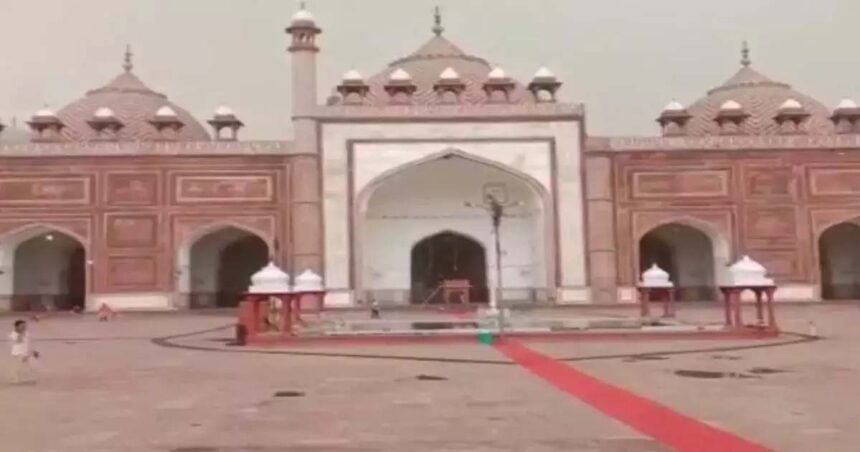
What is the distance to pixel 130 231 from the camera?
20609 mm

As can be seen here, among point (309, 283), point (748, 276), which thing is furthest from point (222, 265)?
point (748, 276)

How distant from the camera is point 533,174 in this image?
69.3 ft

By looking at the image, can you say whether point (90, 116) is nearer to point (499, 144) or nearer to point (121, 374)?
point (499, 144)

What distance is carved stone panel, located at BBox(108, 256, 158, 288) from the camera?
66.9ft

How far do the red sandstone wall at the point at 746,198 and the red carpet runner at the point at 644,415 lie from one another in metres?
14.4

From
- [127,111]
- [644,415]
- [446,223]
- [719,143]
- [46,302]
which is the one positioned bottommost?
[644,415]

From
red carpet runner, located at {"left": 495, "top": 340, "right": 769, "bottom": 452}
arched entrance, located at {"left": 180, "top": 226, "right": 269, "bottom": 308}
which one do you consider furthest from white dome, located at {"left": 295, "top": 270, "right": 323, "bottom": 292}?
red carpet runner, located at {"left": 495, "top": 340, "right": 769, "bottom": 452}

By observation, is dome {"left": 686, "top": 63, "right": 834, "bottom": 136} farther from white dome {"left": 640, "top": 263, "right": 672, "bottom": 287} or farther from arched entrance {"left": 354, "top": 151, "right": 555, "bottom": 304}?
white dome {"left": 640, "top": 263, "right": 672, "bottom": 287}

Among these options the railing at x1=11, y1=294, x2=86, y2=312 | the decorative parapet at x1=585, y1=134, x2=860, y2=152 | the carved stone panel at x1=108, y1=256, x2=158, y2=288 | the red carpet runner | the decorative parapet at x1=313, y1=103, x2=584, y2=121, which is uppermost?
the decorative parapet at x1=313, y1=103, x2=584, y2=121

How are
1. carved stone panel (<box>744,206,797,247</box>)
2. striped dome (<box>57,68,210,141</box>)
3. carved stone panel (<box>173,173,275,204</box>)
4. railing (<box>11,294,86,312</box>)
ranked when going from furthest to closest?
striped dome (<box>57,68,210,141</box>) → railing (<box>11,294,86,312</box>) → carved stone panel (<box>744,206,797,247</box>) → carved stone panel (<box>173,173,275,204</box>)

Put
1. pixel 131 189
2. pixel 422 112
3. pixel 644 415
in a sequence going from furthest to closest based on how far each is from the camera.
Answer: pixel 422 112
pixel 131 189
pixel 644 415

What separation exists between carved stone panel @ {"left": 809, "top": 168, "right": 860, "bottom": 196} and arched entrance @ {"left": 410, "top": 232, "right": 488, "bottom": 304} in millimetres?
7870

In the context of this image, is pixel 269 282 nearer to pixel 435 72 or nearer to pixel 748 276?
pixel 748 276

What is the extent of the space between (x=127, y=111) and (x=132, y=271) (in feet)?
20.4
